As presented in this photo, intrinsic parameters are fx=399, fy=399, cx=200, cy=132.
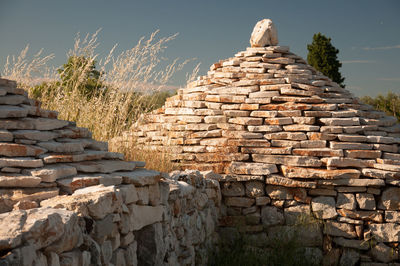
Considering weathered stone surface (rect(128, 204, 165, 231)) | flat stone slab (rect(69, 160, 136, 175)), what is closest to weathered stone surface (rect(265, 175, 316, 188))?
weathered stone surface (rect(128, 204, 165, 231))

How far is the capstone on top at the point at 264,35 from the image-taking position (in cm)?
584

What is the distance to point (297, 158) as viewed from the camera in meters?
4.52

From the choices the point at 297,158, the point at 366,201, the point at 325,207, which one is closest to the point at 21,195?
the point at 297,158

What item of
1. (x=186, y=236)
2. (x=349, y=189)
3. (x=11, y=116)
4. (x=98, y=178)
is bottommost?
(x=186, y=236)

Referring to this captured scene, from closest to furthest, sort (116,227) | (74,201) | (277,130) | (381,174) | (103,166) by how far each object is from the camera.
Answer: (74,201) < (116,227) < (103,166) < (381,174) < (277,130)

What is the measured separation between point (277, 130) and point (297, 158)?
0.44m

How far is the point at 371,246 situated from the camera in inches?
178

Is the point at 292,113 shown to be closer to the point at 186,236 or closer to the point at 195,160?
the point at 195,160

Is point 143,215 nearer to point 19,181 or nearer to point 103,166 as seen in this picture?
point 103,166

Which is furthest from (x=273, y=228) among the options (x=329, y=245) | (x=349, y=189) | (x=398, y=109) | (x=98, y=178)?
(x=398, y=109)


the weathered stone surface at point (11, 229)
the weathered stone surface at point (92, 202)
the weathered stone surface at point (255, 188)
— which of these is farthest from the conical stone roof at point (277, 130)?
the weathered stone surface at point (11, 229)

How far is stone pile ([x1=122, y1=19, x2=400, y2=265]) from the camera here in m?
4.48

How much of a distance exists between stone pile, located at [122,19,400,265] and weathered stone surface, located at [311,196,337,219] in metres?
0.01

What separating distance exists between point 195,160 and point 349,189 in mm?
1787
